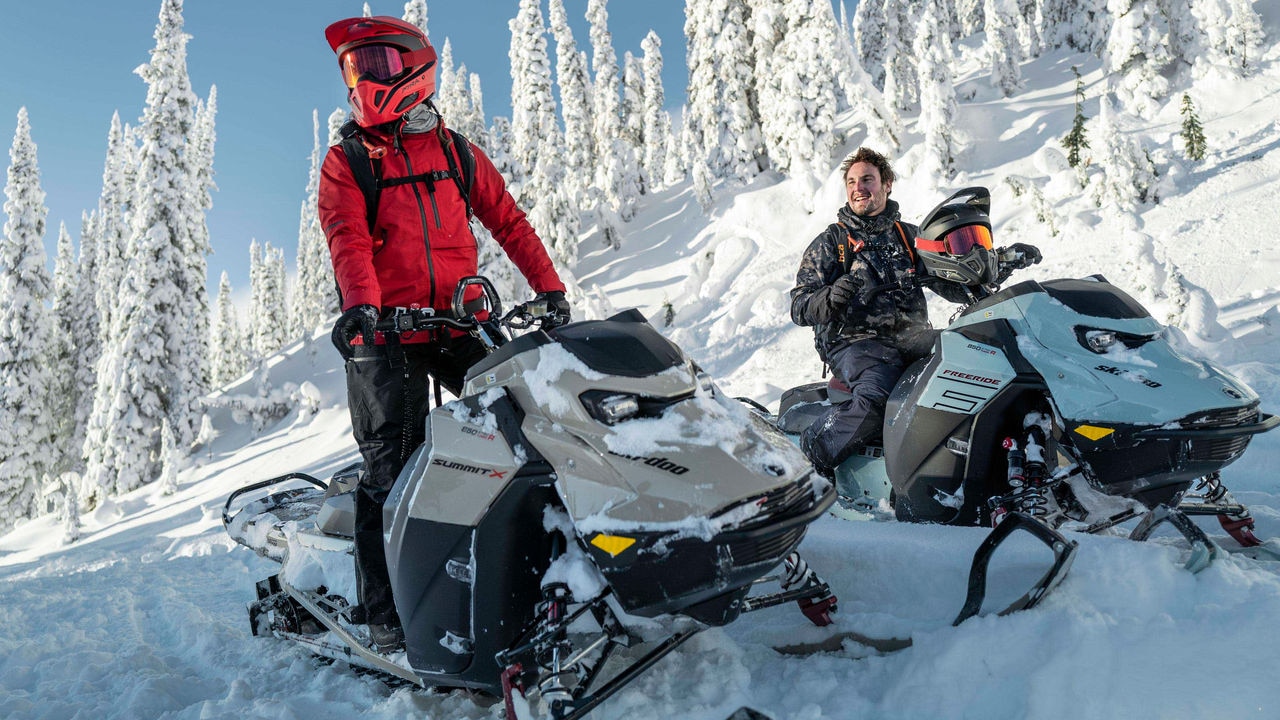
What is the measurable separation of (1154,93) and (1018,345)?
21.1m

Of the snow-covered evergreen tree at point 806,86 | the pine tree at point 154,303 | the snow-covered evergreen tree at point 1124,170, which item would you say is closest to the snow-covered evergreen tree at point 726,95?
the snow-covered evergreen tree at point 806,86

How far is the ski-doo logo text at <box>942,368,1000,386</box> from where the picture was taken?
3250 millimetres

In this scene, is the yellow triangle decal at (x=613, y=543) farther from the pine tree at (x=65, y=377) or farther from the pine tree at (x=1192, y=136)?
the pine tree at (x=65, y=377)

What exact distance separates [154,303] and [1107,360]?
2799 centimetres

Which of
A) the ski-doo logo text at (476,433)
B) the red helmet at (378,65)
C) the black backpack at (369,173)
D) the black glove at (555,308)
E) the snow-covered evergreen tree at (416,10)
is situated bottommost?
the ski-doo logo text at (476,433)

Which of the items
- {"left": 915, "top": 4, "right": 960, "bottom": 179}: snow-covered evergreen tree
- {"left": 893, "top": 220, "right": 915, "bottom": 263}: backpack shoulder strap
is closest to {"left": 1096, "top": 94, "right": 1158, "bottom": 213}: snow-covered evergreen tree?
{"left": 915, "top": 4, "right": 960, "bottom": 179}: snow-covered evergreen tree

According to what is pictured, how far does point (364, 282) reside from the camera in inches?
116

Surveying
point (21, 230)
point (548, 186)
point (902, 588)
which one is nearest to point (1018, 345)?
point (902, 588)

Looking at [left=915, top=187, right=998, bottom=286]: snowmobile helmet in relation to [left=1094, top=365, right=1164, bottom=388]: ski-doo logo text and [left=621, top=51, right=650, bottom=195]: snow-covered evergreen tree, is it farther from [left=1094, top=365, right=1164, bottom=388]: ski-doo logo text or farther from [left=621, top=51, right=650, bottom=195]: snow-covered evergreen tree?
[left=621, top=51, right=650, bottom=195]: snow-covered evergreen tree

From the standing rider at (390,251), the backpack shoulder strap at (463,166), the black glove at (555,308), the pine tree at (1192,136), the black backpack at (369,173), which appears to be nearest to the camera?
the black glove at (555,308)

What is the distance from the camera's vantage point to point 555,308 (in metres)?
2.96

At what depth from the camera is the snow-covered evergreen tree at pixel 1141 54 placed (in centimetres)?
1930

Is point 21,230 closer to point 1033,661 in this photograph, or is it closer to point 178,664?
point 178,664

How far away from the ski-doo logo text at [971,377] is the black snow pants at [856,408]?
0.56 meters
